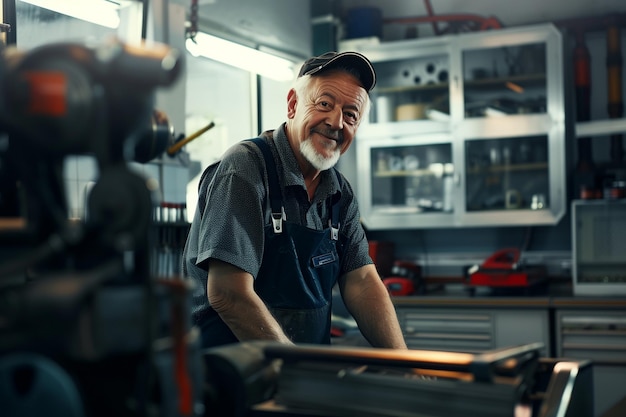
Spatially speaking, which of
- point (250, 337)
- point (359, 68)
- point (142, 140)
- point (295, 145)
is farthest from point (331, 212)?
point (142, 140)

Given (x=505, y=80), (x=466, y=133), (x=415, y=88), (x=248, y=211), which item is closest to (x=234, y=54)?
(x=415, y=88)

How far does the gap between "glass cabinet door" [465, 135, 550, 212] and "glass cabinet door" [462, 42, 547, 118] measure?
19cm

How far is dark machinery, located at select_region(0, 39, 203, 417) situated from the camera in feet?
1.96

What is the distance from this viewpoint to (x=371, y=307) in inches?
78.0

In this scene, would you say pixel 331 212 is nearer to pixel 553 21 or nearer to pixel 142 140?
pixel 142 140

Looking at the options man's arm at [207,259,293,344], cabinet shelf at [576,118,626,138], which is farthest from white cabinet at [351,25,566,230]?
man's arm at [207,259,293,344]

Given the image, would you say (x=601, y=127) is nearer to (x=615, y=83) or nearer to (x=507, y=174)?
(x=615, y=83)

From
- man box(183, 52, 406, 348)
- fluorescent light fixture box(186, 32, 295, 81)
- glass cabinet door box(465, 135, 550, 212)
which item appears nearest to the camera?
man box(183, 52, 406, 348)

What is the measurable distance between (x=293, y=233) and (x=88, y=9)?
4.92ft

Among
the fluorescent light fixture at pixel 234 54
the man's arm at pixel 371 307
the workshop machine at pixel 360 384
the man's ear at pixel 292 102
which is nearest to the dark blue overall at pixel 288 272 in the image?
the man's arm at pixel 371 307

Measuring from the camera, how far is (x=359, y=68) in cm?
208

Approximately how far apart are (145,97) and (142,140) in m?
0.23

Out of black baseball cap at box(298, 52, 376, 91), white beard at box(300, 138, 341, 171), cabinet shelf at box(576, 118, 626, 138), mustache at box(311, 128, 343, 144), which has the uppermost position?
cabinet shelf at box(576, 118, 626, 138)

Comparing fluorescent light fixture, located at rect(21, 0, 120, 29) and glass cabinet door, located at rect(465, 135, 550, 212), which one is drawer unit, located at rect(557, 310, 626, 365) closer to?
glass cabinet door, located at rect(465, 135, 550, 212)
